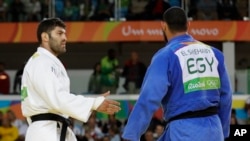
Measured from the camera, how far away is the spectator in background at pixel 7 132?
1666 cm

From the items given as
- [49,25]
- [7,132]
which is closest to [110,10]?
[7,132]

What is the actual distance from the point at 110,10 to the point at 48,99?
13.8m

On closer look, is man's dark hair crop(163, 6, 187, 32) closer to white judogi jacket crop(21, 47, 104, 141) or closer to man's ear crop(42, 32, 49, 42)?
white judogi jacket crop(21, 47, 104, 141)

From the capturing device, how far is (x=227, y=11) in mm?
20625

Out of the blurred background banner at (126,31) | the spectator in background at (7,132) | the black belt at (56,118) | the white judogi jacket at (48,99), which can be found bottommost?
the spectator in background at (7,132)

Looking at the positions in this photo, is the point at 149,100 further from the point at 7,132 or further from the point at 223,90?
the point at 7,132

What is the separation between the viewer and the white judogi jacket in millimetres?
6992

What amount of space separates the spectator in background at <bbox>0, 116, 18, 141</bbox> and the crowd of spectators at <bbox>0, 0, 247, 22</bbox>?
4520 mm

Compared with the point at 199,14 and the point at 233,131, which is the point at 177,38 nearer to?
the point at 233,131

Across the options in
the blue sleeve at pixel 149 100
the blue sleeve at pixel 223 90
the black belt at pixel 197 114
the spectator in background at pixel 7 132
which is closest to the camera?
the blue sleeve at pixel 149 100

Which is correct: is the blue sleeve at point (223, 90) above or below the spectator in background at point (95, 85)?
above

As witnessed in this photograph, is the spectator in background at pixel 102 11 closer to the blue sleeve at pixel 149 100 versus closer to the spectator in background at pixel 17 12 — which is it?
the spectator in background at pixel 17 12

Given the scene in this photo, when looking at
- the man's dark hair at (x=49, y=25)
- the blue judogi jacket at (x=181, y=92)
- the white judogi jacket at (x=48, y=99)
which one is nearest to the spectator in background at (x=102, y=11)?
the man's dark hair at (x=49, y=25)

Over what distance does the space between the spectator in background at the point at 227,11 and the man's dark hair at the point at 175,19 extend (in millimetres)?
14094
